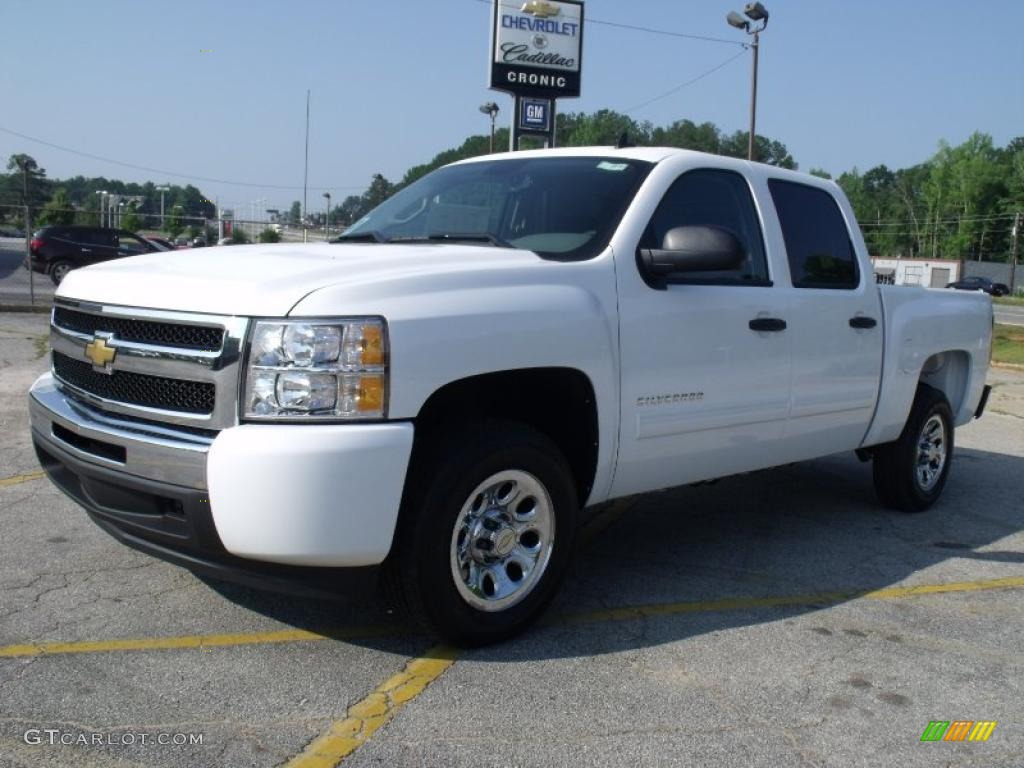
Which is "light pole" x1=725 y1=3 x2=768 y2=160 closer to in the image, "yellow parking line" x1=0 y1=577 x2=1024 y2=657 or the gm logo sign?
the gm logo sign

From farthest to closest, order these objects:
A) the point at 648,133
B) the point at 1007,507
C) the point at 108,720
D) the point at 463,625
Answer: the point at 648,133, the point at 1007,507, the point at 463,625, the point at 108,720

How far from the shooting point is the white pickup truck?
3250mm

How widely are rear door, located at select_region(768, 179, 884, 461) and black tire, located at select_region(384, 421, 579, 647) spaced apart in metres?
1.79

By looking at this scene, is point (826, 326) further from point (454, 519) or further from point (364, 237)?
point (454, 519)

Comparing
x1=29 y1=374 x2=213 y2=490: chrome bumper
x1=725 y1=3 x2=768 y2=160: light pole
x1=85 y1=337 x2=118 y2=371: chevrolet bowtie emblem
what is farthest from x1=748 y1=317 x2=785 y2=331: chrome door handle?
x1=725 y1=3 x2=768 y2=160: light pole

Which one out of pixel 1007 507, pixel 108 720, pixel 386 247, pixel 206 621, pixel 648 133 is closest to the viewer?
pixel 108 720

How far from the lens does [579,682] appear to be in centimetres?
354

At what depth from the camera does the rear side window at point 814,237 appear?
17.1ft

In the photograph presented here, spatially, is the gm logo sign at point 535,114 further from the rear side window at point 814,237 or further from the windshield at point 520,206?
the windshield at point 520,206

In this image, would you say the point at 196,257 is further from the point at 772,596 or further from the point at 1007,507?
the point at 1007,507

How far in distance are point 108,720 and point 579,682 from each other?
1.54m

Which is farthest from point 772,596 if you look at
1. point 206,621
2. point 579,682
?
point 206,621

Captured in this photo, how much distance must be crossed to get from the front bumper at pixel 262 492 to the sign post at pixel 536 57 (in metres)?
19.5

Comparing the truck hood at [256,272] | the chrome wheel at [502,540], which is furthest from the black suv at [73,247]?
the chrome wheel at [502,540]
